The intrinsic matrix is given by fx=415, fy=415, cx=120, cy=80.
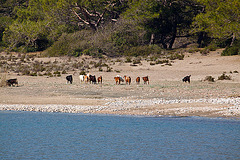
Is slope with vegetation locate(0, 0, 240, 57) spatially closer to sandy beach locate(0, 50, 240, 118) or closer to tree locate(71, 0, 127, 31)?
tree locate(71, 0, 127, 31)

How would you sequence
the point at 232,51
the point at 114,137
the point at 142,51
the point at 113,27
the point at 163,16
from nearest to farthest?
the point at 114,137 → the point at 232,51 → the point at 142,51 → the point at 113,27 → the point at 163,16

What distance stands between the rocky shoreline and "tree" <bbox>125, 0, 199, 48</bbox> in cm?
2998

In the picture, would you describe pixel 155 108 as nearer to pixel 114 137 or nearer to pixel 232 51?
pixel 114 137

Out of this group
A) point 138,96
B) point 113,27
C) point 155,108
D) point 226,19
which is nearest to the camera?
point 155,108

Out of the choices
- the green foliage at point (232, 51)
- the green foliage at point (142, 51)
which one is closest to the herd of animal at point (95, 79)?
the green foliage at point (232, 51)

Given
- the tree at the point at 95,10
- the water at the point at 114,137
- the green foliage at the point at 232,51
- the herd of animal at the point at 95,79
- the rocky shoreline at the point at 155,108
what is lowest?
the water at the point at 114,137

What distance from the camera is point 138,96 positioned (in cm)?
1958

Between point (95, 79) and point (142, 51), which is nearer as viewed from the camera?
point (95, 79)

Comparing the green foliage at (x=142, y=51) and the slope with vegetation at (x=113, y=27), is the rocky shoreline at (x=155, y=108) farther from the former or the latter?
the green foliage at (x=142, y=51)

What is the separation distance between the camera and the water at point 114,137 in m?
10.4

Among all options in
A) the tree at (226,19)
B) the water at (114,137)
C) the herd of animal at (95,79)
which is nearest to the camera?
the water at (114,137)

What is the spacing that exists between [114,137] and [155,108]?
4189 mm

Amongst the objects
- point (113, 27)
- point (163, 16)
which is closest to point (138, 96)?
point (113, 27)

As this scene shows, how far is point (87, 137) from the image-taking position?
485 inches
